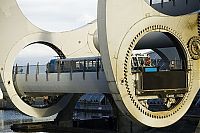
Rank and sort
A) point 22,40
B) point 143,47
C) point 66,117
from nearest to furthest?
point 143,47 < point 22,40 < point 66,117

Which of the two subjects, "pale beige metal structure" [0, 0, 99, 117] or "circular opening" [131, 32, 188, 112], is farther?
"pale beige metal structure" [0, 0, 99, 117]

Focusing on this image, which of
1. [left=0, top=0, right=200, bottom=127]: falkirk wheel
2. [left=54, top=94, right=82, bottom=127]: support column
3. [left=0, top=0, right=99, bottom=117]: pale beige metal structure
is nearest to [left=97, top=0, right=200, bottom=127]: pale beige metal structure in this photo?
[left=0, top=0, right=200, bottom=127]: falkirk wheel

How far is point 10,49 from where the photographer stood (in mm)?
37000

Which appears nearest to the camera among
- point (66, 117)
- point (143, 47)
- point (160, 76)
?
point (160, 76)

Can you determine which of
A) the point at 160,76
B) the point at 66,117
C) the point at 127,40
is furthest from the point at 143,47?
the point at 66,117

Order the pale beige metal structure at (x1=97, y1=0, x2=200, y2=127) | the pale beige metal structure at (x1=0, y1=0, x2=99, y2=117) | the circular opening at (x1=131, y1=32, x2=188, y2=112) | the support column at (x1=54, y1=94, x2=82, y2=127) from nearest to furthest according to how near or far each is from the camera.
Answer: the pale beige metal structure at (x1=97, y1=0, x2=200, y2=127)
the circular opening at (x1=131, y1=32, x2=188, y2=112)
the pale beige metal structure at (x1=0, y1=0, x2=99, y2=117)
the support column at (x1=54, y1=94, x2=82, y2=127)

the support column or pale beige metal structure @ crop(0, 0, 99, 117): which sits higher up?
pale beige metal structure @ crop(0, 0, 99, 117)

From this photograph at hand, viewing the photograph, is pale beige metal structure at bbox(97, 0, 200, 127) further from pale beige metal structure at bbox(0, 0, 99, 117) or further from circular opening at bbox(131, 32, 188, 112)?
pale beige metal structure at bbox(0, 0, 99, 117)

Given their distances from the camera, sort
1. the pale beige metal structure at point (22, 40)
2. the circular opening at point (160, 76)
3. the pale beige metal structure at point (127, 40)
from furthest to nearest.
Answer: the pale beige metal structure at point (22, 40) < the circular opening at point (160, 76) < the pale beige metal structure at point (127, 40)

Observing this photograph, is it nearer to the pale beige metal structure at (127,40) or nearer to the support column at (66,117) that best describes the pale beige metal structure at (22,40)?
the support column at (66,117)

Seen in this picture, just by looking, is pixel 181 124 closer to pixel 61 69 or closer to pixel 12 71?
pixel 61 69

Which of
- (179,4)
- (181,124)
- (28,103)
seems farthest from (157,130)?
(28,103)

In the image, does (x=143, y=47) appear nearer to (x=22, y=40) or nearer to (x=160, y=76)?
(x=160, y=76)

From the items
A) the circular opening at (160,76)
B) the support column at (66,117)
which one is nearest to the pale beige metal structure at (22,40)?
the support column at (66,117)
